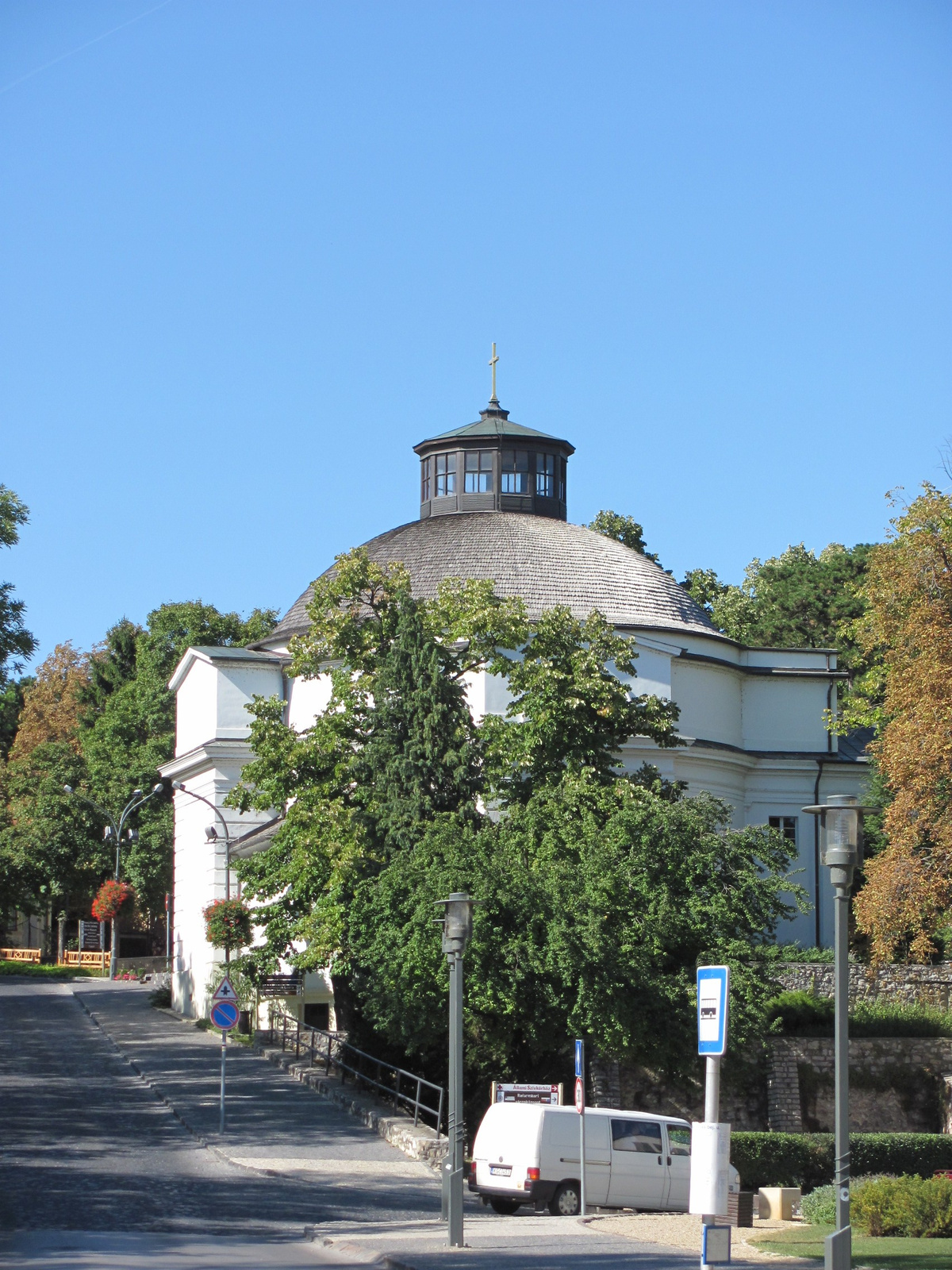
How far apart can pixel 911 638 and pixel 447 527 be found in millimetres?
17034

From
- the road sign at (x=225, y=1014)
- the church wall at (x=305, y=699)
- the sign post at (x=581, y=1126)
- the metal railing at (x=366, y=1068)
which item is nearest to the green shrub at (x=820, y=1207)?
the sign post at (x=581, y=1126)

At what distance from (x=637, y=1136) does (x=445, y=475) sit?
106 ft

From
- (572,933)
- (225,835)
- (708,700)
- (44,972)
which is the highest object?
(708,700)

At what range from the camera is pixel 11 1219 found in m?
18.8

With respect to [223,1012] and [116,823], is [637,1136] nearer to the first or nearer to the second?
[223,1012]

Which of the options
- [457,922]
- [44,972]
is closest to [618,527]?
[44,972]

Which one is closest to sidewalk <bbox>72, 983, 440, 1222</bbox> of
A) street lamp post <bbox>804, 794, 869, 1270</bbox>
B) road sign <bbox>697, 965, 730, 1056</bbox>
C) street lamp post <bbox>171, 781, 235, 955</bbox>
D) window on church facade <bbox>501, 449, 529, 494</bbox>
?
street lamp post <bbox>171, 781, 235, 955</bbox>

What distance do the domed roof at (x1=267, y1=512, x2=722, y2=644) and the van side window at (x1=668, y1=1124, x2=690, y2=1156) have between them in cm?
2091

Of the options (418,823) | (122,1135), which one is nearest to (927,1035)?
(418,823)

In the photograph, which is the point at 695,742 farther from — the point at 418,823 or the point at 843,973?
the point at 843,973

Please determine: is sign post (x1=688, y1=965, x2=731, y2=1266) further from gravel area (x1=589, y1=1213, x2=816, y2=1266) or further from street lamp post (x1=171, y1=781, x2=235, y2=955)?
street lamp post (x1=171, y1=781, x2=235, y2=955)

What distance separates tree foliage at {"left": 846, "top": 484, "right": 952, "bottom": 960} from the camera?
A: 33.0m

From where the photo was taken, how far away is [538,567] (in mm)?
45906

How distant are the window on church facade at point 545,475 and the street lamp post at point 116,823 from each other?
18746 millimetres
